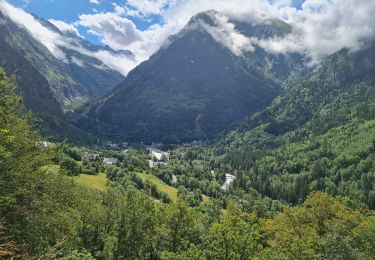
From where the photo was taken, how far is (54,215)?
43500 mm

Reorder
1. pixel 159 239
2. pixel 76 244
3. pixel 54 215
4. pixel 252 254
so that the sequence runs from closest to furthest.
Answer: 1. pixel 54 215
2. pixel 252 254
3. pixel 76 244
4. pixel 159 239

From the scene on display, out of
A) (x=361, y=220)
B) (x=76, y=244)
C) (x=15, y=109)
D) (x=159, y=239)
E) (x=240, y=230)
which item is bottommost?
(x=76, y=244)

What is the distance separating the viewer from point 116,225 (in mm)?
73812

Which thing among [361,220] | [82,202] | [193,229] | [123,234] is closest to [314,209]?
[361,220]

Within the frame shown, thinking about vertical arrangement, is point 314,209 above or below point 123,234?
above

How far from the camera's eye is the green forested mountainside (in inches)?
1503

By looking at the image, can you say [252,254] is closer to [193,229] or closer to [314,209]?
[193,229]

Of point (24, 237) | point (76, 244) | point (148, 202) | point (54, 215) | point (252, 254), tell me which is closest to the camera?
point (24, 237)

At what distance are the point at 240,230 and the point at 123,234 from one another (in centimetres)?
2724

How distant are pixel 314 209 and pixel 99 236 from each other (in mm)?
44790

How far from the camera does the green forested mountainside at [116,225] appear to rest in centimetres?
3819

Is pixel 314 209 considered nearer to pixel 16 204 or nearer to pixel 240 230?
pixel 240 230

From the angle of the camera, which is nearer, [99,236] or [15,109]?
[15,109]

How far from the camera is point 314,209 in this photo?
3497 inches
